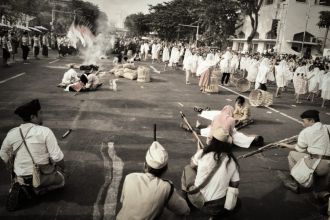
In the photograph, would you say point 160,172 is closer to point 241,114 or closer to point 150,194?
point 150,194

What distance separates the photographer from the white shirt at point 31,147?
4.36m

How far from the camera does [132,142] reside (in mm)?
7555

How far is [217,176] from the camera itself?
3967 millimetres

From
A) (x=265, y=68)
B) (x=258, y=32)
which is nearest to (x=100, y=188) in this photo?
(x=265, y=68)

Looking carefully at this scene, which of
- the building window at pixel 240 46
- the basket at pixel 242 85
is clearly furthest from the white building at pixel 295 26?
the basket at pixel 242 85

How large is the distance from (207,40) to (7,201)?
42361 millimetres

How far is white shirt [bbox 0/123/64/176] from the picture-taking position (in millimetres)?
4355

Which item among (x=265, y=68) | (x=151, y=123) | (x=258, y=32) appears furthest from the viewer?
(x=258, y=32)

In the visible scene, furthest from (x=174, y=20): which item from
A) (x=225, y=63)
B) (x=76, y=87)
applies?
(x=76, y=87)

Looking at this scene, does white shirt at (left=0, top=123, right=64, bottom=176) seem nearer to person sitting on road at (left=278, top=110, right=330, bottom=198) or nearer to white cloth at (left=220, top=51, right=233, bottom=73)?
person sitting on road at (left=278, top=110, right=330, bottom=198)

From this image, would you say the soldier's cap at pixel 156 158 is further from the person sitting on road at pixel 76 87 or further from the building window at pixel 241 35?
the building window at pixel 241 35

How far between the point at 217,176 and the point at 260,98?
978cm

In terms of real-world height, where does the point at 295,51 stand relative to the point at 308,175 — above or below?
above

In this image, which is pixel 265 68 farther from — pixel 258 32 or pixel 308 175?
pixel 258 32
